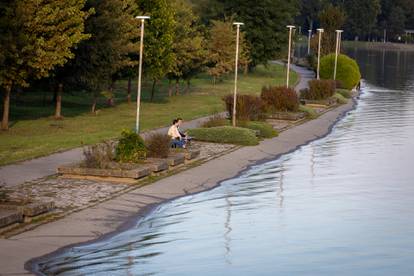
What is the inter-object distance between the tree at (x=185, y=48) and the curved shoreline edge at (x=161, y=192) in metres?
13.9

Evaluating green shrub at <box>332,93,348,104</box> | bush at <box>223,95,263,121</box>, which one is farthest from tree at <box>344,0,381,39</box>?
bush at <box>223,95,263,121</box>

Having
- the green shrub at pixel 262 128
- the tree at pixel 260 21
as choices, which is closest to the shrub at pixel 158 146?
the green shrub at pixel 262 128

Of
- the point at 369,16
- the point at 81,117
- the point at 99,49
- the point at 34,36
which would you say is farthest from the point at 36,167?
the point at 369,16

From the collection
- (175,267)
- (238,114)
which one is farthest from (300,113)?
(175,267)

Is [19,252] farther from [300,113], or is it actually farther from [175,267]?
[300,113]

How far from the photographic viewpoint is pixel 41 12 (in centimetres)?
3086

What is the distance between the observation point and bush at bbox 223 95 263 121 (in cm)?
3719

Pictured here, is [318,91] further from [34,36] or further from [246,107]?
[34,36]

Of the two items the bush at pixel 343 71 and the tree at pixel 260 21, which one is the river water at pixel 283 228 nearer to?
the bush at pixel 343 71

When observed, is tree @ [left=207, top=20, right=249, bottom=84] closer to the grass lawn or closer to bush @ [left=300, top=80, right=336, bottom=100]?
the grass lawn

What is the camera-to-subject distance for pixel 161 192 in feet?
72.9

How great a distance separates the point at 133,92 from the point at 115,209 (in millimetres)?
36371

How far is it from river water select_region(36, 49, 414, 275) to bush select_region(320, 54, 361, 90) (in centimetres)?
3824

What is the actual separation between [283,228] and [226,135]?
13.1 m
